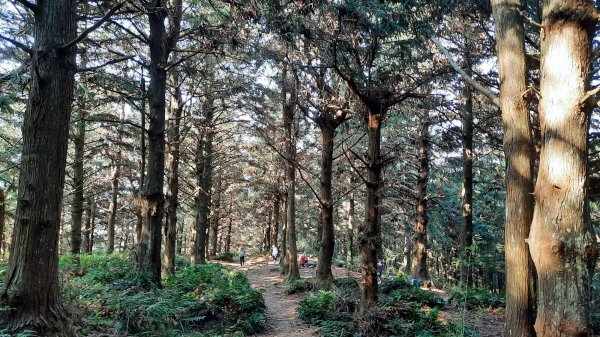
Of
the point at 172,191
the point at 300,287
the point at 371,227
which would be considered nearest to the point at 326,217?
the point at 300,287

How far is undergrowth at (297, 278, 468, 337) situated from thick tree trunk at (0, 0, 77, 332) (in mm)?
4549

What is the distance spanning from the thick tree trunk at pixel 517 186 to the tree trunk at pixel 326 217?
6.79m

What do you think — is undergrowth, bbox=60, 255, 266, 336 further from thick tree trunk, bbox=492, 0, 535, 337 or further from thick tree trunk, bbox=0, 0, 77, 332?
thick tree trunk, bbox=492, 0, 535, 337

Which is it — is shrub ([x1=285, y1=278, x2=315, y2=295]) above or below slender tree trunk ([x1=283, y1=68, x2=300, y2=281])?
below

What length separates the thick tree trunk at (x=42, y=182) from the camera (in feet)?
13.6

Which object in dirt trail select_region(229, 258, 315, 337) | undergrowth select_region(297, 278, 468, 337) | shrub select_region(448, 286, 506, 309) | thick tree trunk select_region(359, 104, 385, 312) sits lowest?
dirt trail select_region(229, 258, 315, 337)

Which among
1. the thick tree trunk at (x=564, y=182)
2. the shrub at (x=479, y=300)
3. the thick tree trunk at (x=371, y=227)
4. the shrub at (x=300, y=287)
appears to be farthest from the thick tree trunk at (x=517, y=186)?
the shrub at (x=300, y=287)

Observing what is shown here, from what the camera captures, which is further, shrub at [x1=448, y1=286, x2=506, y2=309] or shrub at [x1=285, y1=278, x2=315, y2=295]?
shrub at [x1=285, y1=278, x2=315, y2=295]

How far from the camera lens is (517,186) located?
467cm

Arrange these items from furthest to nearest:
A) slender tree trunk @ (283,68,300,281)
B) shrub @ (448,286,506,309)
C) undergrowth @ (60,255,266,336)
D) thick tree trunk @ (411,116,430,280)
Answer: thick tree trunk @ (411,116,430,280) → slender tree trunk @ (283,68,300,281) → shrub @ (448,286,506,309) → undergrowth @ (60,255,266,336)

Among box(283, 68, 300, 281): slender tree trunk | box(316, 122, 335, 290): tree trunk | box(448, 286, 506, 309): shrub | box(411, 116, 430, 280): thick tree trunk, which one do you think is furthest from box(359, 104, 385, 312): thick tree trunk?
box(411, 116, 430, 280): thick tree trunk

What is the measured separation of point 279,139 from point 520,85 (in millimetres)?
10836

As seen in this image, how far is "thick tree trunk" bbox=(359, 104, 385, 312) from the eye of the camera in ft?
25.0

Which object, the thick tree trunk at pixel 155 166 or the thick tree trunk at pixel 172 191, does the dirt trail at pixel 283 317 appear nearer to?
the thick tree trunk at pixel 155 166
